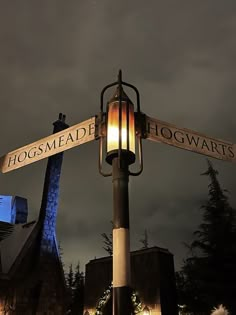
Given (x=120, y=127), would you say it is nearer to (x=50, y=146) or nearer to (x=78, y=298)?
(x=50, y=146)

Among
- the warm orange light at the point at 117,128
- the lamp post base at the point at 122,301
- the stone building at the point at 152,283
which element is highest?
the stone building at the point at 152,283

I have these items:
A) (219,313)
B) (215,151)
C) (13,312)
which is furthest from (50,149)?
(13,312)

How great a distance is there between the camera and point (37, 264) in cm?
1714

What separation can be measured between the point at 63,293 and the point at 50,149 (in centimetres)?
1600

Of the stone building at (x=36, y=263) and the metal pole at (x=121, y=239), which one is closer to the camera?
the metal pole at (x=121, y=239)

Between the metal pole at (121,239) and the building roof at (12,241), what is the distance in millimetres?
15348

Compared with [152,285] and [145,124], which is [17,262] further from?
[145,124]

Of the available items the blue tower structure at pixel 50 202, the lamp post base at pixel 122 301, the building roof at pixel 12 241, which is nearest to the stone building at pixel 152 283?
the blue tower structure at pixel 50 202

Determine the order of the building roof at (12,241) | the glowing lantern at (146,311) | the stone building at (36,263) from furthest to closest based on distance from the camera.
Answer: the building roof at (12,241), the stone building at (36,263), the glowing lantern at (146,311)

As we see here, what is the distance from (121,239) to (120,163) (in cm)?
51

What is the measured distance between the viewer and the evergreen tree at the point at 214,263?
1547cm

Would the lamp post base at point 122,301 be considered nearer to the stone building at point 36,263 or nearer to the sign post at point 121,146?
the sign post at point 121,146

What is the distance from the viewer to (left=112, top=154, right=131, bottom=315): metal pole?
2363 millimetres

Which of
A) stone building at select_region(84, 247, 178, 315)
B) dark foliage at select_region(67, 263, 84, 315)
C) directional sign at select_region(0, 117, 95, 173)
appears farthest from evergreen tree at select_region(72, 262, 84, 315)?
directional sign at select_region(0, 117, 95, 173)
